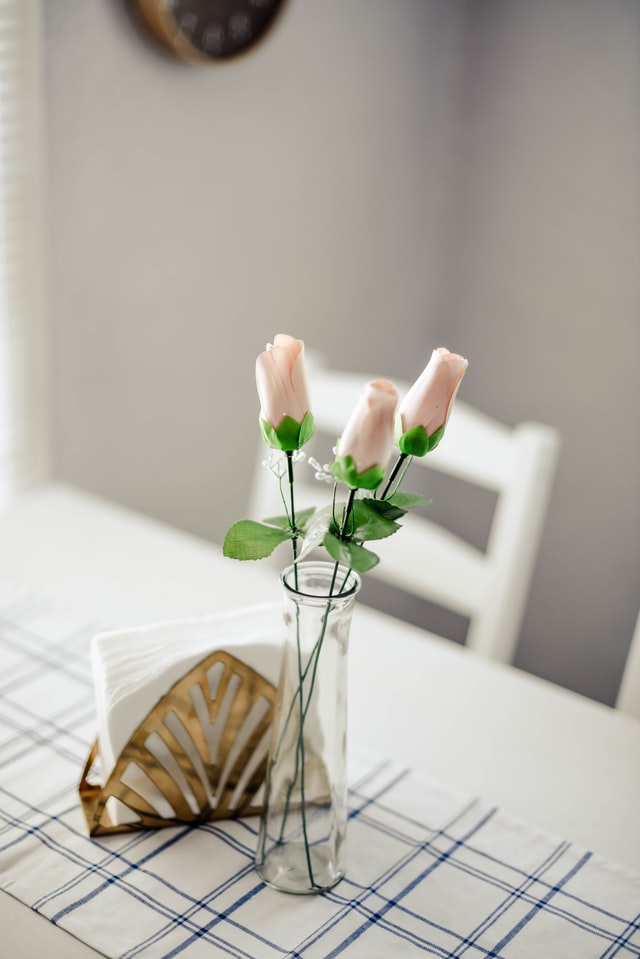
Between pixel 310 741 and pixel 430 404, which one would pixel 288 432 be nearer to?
pixel 430 404

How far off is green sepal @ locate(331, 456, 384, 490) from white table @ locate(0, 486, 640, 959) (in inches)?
15.7

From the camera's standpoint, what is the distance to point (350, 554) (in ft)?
2.35

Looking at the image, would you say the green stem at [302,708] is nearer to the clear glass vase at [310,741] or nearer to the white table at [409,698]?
the clear glass vase at [310,741]

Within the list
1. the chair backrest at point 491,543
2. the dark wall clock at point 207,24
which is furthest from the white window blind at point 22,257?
the chair backrest at point 491,543

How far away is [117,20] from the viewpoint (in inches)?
64.0

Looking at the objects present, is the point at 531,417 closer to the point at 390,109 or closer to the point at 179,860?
the point at 390,109

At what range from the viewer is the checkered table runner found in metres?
0.78

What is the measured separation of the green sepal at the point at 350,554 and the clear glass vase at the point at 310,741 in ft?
0.14

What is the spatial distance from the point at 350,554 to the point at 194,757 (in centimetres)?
29

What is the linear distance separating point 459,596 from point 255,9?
106cm

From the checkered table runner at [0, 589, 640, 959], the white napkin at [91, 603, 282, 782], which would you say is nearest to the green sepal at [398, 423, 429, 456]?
the white napkin at [91, 603, 282, 782]

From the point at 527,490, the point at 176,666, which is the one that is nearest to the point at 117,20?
the point at 527,490

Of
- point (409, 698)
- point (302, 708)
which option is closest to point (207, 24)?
point (409, 698)

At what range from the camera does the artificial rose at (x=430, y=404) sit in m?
0.72
